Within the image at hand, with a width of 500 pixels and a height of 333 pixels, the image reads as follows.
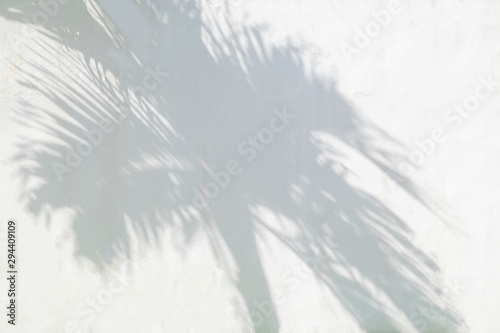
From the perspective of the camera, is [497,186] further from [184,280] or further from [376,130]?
[184,280]

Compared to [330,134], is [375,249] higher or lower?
lower

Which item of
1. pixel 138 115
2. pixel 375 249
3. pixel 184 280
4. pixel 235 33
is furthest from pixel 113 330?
pixel 235 33

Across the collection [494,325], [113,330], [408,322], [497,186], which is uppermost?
[113,330]

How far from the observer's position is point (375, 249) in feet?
16.9

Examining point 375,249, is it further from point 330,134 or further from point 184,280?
point 184,280

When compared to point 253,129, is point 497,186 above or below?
below

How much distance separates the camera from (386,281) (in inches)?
202

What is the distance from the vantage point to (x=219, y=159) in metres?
5.18

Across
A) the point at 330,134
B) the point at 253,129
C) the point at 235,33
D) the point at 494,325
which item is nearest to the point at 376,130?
the point at 330,134

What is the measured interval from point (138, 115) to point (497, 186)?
11.9ft

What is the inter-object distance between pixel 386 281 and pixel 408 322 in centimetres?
46

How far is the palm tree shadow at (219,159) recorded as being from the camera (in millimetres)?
5141

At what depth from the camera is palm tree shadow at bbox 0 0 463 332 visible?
5.14 m

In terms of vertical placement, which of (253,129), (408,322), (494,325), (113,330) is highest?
(253,129)
